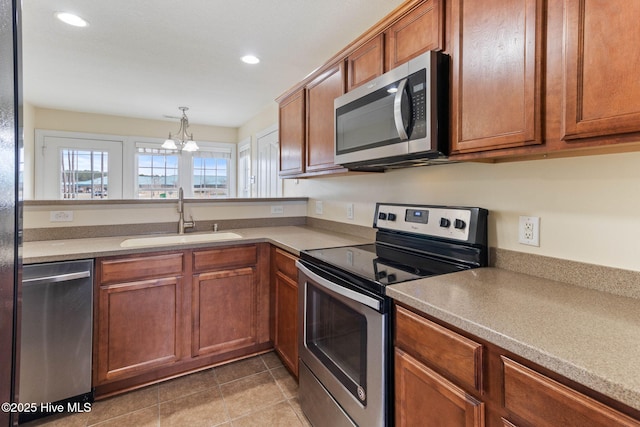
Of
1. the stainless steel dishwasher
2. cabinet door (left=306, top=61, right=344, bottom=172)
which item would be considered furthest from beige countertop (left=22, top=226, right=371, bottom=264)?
cabinet door (left=306, top=61, right=344, bottom=172)

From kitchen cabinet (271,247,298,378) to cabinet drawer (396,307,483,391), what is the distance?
0.91 m

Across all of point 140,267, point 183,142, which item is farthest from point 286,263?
point 183,142

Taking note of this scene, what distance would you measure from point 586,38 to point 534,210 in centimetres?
63

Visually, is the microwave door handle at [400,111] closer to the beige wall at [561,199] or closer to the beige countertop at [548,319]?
the beige wall at [561,199]

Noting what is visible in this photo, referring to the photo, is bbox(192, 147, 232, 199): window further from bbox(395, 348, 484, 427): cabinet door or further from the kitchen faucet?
bbox(395, 348, 484, 427): cabinet door

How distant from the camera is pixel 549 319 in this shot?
0.83m

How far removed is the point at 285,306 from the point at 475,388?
1355mm

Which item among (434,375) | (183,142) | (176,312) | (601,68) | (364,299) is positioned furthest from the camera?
Answer: (183,142)

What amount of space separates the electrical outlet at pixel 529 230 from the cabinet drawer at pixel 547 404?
0.68m

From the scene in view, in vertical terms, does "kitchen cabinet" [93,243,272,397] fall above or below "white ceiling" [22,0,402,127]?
below

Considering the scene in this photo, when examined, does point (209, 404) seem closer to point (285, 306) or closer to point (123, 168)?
point (285, 306)

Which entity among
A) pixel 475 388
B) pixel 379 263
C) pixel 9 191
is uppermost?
pixel 9 191

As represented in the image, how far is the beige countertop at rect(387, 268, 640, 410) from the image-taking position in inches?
23.9

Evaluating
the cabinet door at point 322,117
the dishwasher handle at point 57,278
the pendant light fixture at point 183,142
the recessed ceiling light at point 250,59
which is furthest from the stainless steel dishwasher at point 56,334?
the pendant light fixture at point 183,142
